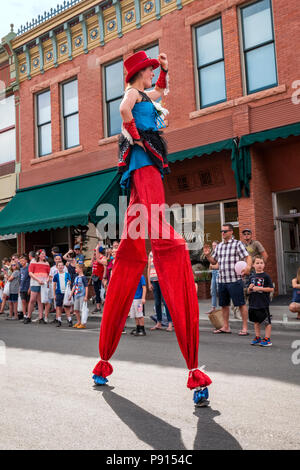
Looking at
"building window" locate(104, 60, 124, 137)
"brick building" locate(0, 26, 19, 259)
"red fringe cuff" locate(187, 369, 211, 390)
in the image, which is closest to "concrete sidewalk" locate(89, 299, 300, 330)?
"red fringe cuff" locate(187, 369, 211, 390)

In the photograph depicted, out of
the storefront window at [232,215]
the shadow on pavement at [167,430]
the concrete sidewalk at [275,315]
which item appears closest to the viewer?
the shadow on pavement at [167,430]

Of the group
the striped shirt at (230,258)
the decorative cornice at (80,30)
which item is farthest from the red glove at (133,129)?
the decorative cornice at (80,30)

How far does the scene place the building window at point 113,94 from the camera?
49.4 feet

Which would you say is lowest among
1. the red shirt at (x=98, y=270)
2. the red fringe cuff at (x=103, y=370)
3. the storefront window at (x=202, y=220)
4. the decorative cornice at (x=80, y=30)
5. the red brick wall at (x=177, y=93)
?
the red fringe cuff at (x=103, y=370)

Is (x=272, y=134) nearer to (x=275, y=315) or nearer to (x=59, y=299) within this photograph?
(x=275, y=315)

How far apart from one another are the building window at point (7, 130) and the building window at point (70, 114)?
2.99 m

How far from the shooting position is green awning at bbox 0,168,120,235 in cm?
1317

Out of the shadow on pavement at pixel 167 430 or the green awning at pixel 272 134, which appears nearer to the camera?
the shadow on pavement at pixel 167 430

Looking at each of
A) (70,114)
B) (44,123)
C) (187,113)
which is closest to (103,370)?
(187,113)

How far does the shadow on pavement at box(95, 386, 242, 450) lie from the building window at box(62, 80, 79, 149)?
562 inches

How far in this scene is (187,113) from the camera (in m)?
13.2

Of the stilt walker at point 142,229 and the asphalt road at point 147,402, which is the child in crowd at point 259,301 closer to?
the asphalt road at point 147,402

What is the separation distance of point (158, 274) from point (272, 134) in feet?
28.8

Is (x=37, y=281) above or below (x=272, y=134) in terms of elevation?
below
